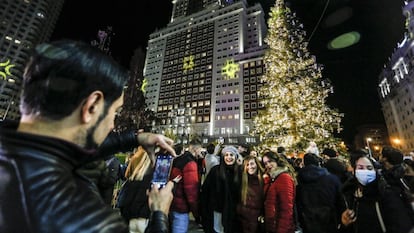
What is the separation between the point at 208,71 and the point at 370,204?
7051 cm

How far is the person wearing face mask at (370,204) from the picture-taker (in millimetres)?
2412

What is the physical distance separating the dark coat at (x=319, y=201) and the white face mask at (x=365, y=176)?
20.6 inches

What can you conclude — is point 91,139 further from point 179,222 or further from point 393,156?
point 393,156

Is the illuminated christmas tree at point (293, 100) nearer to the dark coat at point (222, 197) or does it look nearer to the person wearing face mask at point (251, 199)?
the person wearing face mask at point (251, 199)

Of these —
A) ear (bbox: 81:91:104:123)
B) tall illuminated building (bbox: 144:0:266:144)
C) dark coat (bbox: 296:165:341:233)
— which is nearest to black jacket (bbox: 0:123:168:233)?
ear (bbox: 81:91:104:123)

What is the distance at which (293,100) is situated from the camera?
1283 cm

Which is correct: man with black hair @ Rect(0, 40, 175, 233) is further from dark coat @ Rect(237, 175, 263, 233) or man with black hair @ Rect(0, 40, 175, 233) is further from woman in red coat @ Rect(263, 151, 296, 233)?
dark coat @ Rect(237, 175, 263, 233)

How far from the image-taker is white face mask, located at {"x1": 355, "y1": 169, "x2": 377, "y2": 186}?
111 inches

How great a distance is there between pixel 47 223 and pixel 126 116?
114ft

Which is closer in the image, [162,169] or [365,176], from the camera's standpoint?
[162,169]

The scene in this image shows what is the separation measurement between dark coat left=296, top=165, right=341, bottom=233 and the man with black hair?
3249mm

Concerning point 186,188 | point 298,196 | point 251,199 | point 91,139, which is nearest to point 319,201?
point 298,196

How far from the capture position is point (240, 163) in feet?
13.6

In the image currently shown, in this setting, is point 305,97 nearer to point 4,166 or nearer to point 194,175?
point 194,175
